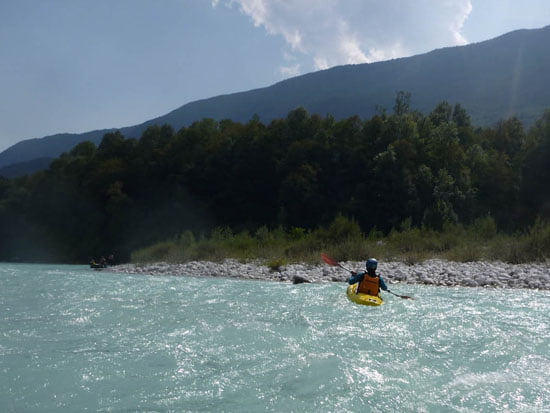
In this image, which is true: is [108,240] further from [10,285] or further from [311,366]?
[311,366]

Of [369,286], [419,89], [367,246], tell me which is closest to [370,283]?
[369,286]

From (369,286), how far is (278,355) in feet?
11.6

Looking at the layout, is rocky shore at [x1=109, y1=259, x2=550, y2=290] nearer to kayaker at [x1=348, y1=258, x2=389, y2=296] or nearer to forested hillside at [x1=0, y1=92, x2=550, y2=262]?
kayaker at [x1=348, y1=258, x2=389, y2=296]

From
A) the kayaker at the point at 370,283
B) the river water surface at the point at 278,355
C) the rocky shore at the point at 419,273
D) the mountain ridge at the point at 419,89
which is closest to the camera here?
the river water surface at the point at 278,355

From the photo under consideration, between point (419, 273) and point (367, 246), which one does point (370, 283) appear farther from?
point (367, 246)

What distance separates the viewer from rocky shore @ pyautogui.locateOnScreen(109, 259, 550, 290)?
11414mm

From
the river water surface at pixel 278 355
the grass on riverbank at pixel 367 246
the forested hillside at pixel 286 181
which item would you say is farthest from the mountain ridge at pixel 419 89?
the river water surface at pixel 278 355

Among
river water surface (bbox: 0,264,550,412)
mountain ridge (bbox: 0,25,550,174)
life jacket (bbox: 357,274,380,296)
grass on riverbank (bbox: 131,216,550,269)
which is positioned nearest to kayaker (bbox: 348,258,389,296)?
life jacket (bbox: 357,274,380,296)

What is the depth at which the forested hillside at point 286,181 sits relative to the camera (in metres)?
27.2

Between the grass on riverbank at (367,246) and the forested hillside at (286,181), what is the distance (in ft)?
16.0

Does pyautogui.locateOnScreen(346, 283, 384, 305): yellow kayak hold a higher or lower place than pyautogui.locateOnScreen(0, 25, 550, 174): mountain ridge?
lower

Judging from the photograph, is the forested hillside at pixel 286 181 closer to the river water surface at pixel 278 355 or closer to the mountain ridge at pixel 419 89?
the river water surface at pixel 278 355

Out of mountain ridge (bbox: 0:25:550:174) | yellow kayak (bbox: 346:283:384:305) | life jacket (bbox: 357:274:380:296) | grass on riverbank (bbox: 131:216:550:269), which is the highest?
mountain ridge (bbox: 0:25:550:174)

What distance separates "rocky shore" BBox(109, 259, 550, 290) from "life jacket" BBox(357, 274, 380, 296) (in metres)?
3.81
